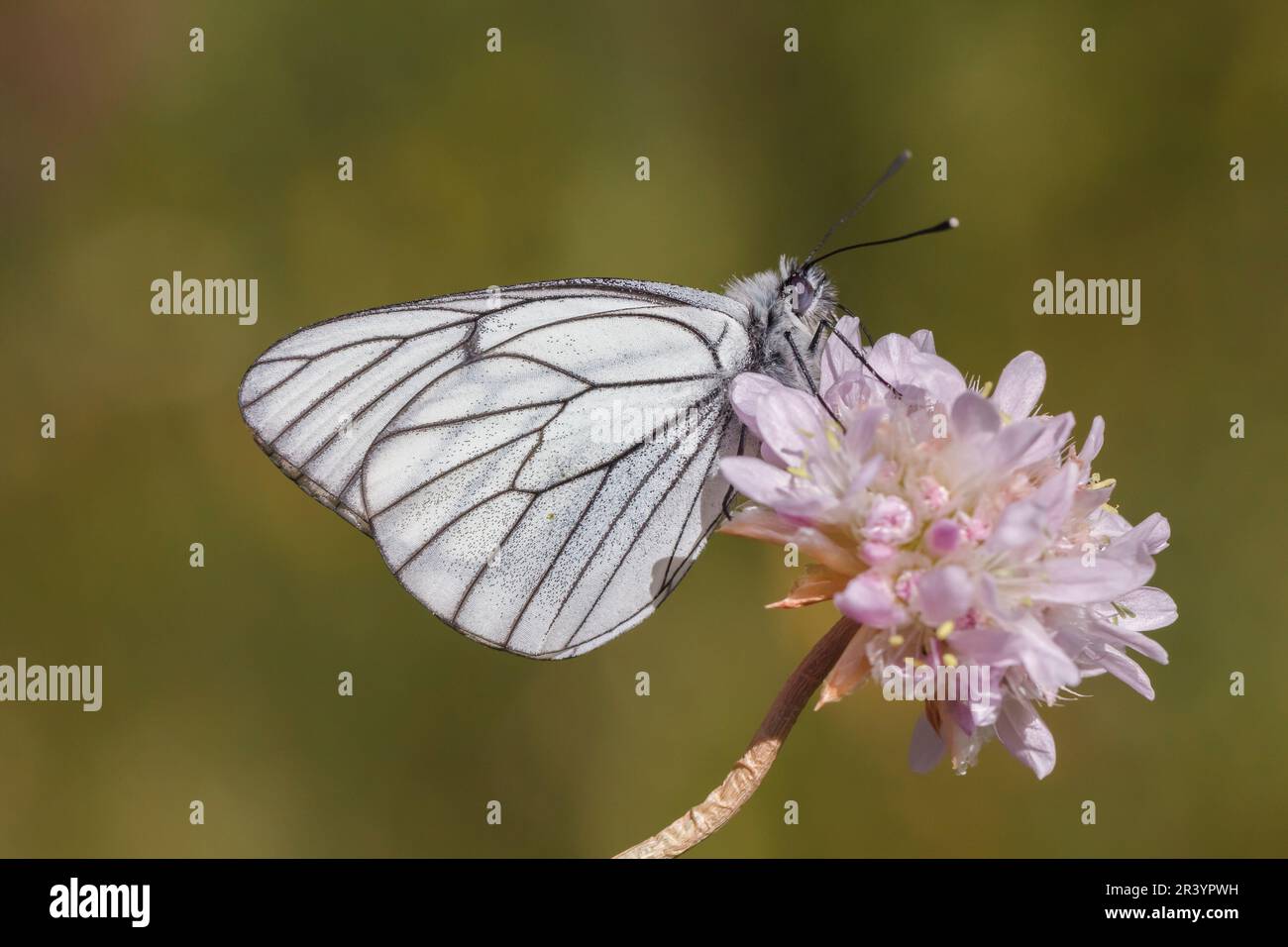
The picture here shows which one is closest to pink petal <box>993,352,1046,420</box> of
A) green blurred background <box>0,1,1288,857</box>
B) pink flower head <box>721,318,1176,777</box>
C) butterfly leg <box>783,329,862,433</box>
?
pink flower head <box>721,318,1176,777</box>

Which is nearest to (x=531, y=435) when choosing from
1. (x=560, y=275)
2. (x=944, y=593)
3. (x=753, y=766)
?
(x=753, y=766)

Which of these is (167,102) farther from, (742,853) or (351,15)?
(742,853)

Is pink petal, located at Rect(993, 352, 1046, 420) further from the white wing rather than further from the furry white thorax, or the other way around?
the white wing

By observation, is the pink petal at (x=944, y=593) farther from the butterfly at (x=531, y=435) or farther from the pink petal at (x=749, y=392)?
the butterfly at (x=531, y=435)

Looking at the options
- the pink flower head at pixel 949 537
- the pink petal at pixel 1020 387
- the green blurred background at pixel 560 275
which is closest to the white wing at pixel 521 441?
the pink flower head at pixel 949 537

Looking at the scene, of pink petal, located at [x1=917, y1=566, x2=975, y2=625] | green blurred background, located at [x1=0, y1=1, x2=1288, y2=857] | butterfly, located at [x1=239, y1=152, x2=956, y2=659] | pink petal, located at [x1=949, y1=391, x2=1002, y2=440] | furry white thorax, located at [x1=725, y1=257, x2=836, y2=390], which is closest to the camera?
Answer: pink petal, located at [x1=917, y1=566, x2=975, y2=625]

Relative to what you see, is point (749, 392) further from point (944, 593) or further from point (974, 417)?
point (944, 593)
